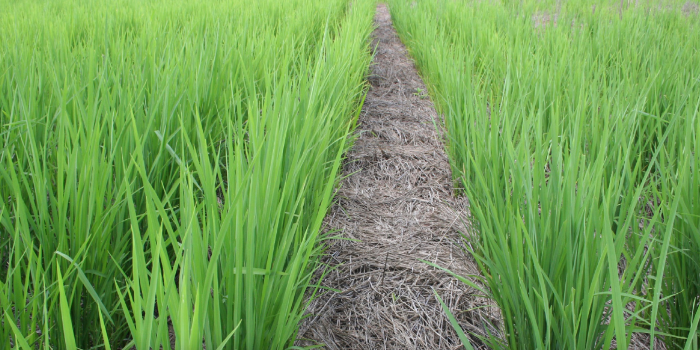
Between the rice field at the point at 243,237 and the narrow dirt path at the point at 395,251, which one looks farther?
the narrow dirt path at the point at 395,251

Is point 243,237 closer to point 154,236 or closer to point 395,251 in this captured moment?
point 154,236

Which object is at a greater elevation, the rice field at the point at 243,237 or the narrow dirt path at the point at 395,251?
the rice field at the point at 243,237

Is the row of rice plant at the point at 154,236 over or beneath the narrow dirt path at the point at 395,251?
over

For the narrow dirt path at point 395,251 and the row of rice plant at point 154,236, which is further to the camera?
the narrow dirt path at point 395,251

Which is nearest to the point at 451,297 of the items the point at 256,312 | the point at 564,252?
the point at 564,252

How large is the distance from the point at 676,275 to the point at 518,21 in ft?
7.91

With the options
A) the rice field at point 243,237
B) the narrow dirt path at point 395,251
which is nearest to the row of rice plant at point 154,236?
the rice field at point 243,237

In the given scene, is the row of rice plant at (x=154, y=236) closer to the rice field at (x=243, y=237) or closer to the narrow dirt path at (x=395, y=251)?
the rice field at (x=243, y=237)

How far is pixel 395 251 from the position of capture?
3.83 feet

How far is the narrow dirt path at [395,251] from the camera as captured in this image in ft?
2.96

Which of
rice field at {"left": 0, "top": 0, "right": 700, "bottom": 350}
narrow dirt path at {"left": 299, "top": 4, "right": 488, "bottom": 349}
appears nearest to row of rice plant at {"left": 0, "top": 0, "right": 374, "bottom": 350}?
rice field at {"left": 0, "top": 0, "right": 700, "bottom": 350}

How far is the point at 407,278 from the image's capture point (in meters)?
1.05

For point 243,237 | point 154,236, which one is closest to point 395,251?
point 243,237

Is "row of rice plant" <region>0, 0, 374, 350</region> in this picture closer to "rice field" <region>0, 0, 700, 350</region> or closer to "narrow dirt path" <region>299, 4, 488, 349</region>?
"rice field" <region>0, 0, 700, 350</region>
